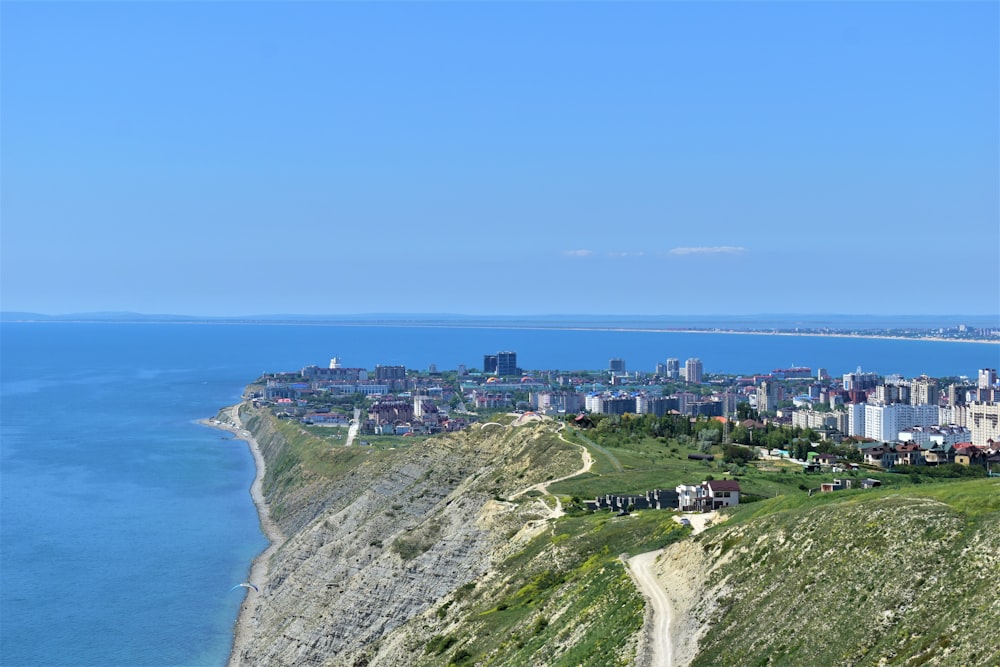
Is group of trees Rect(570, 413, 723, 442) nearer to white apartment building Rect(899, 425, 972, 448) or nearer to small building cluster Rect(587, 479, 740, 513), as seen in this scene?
white apartment building Rect(899, 425, 972, 448)

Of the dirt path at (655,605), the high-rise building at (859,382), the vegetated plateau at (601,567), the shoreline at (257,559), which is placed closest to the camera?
the vegetated plateau at (601,567)

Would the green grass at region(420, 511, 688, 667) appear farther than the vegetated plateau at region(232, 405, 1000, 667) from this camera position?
Yes

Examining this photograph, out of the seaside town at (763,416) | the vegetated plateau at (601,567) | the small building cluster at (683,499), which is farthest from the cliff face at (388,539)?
the seaside town at (763,416)

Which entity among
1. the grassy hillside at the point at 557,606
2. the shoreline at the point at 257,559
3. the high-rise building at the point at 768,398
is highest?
the grassy hillside at the point at 557,606

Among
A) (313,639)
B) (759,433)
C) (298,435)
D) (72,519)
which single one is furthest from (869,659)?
(298,435)

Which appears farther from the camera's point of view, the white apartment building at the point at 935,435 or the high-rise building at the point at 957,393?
the high-rise building at the point at 957,393

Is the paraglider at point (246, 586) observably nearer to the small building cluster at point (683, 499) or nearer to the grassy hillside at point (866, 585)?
the small building cluster at point (683, 499)

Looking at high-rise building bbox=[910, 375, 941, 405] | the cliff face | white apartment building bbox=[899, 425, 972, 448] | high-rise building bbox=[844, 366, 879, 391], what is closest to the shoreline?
the cliff face
